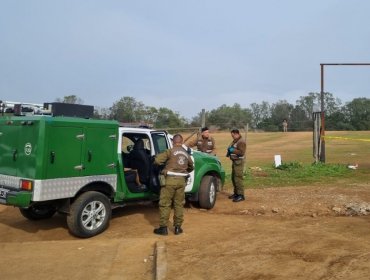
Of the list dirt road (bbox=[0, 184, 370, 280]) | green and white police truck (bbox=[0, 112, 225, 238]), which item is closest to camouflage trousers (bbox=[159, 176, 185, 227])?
dirt road (bbox=[0, 184, 370, 280])

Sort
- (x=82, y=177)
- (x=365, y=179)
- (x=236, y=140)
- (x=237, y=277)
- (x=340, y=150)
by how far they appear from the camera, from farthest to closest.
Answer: (x=340, y=150), (x=365, y=179), (x=236, y=140), (x=82, y=177), (x=237, y=277)

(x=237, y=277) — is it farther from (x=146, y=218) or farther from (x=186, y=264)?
(x=146, y=218)

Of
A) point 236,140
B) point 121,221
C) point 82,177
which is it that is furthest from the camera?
point 236,140

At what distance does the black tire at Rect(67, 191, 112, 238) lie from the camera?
751cm

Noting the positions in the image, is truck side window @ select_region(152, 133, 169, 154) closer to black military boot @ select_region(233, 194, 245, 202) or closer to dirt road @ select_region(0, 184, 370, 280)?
dirt road @ select_region(0, 184, 370, 280)

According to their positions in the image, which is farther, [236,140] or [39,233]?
[236,140]

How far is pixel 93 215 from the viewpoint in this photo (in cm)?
779

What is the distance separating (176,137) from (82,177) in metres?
1.71

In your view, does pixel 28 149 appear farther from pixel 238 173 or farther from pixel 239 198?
pixel 239 198

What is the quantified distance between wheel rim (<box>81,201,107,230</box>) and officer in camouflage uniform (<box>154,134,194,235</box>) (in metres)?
0.95

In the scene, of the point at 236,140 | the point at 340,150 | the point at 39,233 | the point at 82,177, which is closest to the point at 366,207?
the point at 236,140

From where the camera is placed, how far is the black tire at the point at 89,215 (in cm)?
751

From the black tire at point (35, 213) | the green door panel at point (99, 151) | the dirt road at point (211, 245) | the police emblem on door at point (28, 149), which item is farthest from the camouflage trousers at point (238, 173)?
the police emblem on door at point (28, 149)

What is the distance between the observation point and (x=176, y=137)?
26.5 feet
